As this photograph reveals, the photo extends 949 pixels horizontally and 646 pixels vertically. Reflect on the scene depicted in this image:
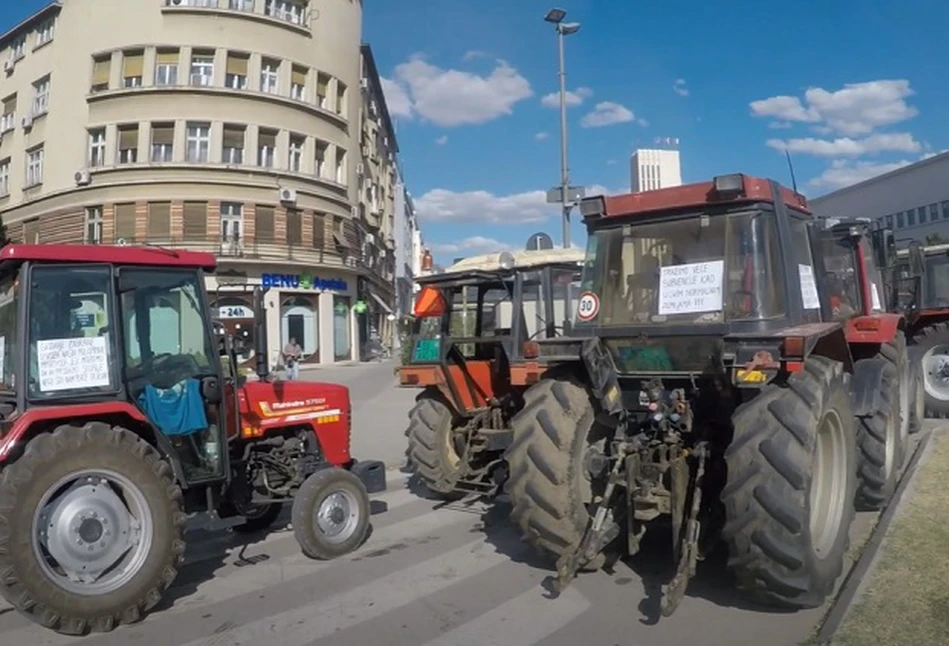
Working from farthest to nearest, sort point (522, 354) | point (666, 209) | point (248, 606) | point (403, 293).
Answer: point (403, 293)
point (522, 354)
point (666, 209)
point (248, 606)

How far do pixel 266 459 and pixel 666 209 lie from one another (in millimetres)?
3631

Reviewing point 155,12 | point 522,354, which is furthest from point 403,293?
point 522,354

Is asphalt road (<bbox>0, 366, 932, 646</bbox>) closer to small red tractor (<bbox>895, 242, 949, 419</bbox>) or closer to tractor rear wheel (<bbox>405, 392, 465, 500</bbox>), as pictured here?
tractor rear wheel (<bbox>405, 392, 465, 500</bbox>)

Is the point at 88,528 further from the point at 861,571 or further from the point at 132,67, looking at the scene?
the point at 132,67

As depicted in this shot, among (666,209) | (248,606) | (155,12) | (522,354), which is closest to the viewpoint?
(248,606)

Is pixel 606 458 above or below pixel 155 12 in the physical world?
below

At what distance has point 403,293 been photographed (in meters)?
68.2

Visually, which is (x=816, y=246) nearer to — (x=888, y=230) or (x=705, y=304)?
(x=705, y=304)

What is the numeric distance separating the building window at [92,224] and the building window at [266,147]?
6.21 metres

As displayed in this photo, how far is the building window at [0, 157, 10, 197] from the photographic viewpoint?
34.5m

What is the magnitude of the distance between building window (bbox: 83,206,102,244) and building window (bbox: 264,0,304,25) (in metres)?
10.3

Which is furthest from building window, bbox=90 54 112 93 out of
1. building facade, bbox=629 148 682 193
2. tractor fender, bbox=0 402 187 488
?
tractor fender, bbox=0 402 187 488

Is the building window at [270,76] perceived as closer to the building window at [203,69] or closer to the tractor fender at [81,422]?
the building window at [203,69]

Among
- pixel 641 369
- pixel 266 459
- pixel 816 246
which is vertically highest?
pixel 816 246
